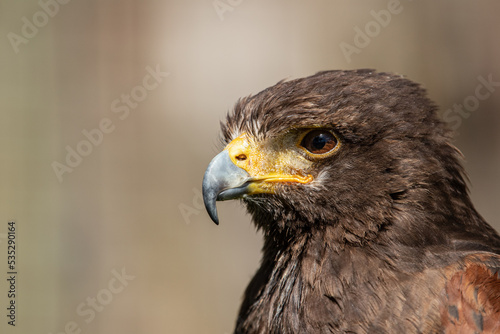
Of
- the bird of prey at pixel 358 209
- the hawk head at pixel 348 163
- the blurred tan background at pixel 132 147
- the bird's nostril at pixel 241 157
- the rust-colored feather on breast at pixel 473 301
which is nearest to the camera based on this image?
the rust-colored feather on breast at pixel 473 301

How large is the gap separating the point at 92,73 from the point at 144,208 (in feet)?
5.30

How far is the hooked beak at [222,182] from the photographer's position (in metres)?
2.82

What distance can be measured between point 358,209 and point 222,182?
2.16 feet

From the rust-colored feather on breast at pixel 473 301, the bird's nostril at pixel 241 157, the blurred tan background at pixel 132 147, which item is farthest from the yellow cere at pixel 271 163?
the blurred tan background at pixel 132 147

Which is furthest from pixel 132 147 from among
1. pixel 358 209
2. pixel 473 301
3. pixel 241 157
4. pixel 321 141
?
pixel 473 301

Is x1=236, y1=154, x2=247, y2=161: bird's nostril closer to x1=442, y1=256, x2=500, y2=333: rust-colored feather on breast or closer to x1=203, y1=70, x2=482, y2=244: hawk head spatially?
x1=203, y1=70, x2=482, y2=244: hawk head

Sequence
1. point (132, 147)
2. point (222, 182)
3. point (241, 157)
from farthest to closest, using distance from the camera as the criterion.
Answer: point (132, 147)
point (241, 157)
point (222, 182)

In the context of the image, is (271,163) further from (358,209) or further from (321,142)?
(358,209)

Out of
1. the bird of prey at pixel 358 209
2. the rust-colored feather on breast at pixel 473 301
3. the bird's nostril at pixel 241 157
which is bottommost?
the rust-colored feather on breast at pixel 473 301

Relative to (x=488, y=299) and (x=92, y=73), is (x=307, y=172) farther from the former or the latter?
(x=92, y=73)

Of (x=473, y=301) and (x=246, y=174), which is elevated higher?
(x=246, y=174)

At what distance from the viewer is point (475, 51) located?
777 cm

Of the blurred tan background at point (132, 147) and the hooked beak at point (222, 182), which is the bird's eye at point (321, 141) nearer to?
the hooked beak at point (222, 182)

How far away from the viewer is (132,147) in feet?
22.3
